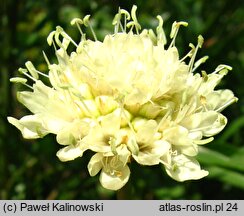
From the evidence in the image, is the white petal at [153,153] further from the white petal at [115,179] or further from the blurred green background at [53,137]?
the blurred green background at [53,137]

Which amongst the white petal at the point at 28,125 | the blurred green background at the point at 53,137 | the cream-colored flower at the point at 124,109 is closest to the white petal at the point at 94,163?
the cream-colored flower at the point at 124,109

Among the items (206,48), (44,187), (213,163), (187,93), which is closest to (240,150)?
(213,163)

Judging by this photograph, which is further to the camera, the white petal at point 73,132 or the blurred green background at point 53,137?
the blurred green background at point 53,137

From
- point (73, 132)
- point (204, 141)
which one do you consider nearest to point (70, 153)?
point (73, 132)

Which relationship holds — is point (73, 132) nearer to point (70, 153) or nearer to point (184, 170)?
point (70, 153)

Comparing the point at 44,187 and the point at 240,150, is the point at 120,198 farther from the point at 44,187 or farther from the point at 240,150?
the point at 44,187

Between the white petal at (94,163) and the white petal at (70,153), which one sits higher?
the white petal at (70,153)

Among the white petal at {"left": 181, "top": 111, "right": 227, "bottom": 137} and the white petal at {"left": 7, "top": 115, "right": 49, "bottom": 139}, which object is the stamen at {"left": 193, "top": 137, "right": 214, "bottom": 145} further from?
the white petal at {"left": 7, "top": 115, "right": 49, "bottom": 139}
